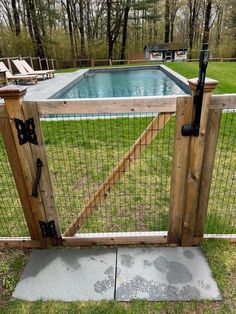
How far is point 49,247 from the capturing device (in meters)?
2.27

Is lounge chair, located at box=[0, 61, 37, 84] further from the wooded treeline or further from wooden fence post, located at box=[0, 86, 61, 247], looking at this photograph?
wooden fence post, located at box=[0, 86, 61, 247]

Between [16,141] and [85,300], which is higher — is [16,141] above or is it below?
above

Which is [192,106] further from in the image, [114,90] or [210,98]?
[114,90]

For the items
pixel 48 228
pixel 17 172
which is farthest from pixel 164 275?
pixel 17 172

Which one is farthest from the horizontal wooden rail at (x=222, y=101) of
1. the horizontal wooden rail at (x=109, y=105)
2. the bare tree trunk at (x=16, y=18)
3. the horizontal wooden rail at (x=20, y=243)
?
the bare tree trunk at (x=16, y=18)

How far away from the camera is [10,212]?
274 cm

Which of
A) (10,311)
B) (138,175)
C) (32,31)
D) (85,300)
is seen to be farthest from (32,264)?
(32,31)

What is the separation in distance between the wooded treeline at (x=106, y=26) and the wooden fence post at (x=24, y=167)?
19.1m

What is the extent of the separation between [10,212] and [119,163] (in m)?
1.51

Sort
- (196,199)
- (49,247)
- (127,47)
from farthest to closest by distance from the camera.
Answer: (127,47), (49,247), (196,199)

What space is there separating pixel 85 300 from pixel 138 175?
1.76 metres

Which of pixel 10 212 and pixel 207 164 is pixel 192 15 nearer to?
pixel 207 164

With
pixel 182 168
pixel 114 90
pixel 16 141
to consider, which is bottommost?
pixel 114 90

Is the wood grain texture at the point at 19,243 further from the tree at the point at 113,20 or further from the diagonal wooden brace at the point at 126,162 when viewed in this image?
the tree at the point at 113,20
